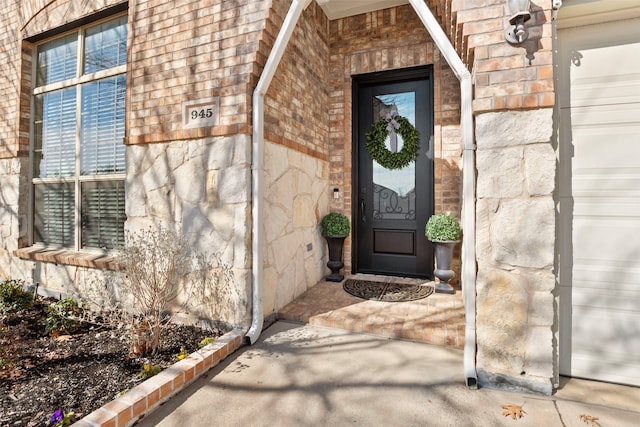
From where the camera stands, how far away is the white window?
318 cm

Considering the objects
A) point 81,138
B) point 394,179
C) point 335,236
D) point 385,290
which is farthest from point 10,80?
point 385,290

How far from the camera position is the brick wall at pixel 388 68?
3.49m

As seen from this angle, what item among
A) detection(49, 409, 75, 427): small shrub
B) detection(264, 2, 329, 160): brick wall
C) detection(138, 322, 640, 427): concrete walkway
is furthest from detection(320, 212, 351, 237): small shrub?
detection(49, 409, 75, 427): small shrub

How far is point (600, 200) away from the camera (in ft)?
5.95

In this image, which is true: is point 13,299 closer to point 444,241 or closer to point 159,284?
point 159,284

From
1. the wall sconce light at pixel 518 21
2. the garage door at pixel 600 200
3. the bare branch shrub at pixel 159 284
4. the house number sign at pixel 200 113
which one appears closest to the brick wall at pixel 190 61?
the house number sign at pixel 200 113

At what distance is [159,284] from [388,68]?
3.39 meters

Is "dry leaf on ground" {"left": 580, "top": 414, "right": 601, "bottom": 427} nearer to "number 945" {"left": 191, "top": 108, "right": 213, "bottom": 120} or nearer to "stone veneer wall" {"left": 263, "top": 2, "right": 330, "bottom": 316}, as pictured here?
"stone veneer wall" {"left": 263, "top": 2, "right": 330, "bottom": 316}

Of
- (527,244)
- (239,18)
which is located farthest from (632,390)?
(239,18)

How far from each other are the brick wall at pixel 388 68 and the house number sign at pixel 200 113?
5.83 feet

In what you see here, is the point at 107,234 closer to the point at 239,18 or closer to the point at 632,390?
the point at 239,18

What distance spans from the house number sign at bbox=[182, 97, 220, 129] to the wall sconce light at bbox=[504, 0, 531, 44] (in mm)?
2061

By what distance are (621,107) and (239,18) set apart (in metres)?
2.68

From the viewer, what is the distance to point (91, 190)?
3.33m
